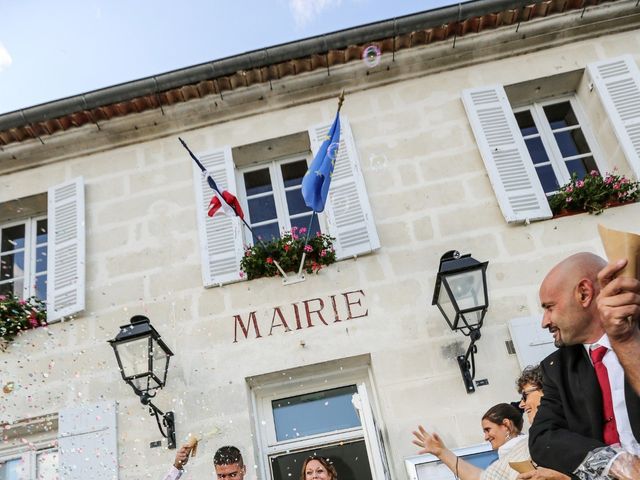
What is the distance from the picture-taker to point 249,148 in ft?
22.4

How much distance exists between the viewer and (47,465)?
558 centimetres

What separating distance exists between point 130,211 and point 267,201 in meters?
1.49

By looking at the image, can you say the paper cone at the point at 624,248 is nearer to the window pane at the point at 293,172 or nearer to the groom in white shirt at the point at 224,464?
the groom in white shirt at the point at 224,464

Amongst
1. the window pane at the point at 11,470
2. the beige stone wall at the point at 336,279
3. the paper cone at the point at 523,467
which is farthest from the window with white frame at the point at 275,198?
the paper cone at the point at 523,467

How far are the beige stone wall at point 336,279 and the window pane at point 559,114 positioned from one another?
33 centimetres

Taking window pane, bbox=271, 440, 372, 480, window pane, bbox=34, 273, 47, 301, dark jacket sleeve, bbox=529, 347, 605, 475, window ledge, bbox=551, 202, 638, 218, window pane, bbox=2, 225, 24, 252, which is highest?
window pane, bbox=2, 225, 24, 252

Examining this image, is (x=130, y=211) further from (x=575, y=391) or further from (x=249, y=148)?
(x=575, y=391)

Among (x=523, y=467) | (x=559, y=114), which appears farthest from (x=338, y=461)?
(x=559, y=114)

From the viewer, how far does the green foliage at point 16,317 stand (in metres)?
5.94

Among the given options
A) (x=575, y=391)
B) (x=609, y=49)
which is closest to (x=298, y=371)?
(x=575, y=391)

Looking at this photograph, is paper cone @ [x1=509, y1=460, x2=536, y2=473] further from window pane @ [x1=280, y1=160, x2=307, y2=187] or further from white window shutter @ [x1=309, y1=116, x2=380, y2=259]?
window pane @ [x1=280, y1=160, x2=307, y2=187]

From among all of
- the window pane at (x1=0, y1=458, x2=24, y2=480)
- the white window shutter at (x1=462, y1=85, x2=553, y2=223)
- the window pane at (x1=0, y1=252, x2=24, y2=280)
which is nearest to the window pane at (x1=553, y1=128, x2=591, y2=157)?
the white window shutter at (x1=462, y1=85, x2=553, y2=223)

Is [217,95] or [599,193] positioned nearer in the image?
[599,193]

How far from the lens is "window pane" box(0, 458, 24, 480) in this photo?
560cm
